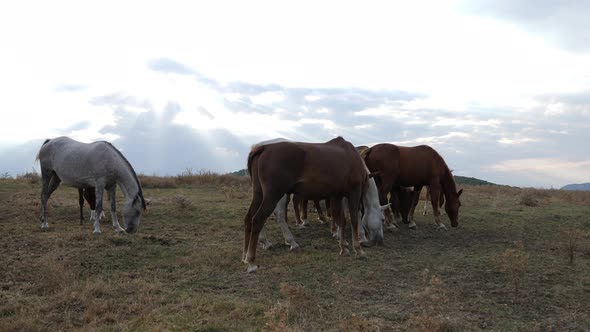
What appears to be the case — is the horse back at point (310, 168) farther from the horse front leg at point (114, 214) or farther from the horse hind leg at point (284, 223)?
the horse front leg at point (114, 214)

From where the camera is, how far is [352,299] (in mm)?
5352

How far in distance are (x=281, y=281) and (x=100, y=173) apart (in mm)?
5058

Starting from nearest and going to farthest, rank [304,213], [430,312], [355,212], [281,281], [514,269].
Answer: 1. [430,312]
2. [514,269]
3. [281,281]
4. [355,212]
5. [304,213]

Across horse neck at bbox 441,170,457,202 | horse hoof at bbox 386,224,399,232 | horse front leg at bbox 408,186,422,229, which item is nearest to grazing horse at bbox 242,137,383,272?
horse hoof at bbox 386,224,399,232

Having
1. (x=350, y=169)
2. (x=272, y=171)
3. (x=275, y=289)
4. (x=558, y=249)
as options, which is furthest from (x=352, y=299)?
(x=558, y=249)

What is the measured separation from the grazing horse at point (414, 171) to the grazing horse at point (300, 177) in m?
2.50

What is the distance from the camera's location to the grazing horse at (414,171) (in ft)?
34.3

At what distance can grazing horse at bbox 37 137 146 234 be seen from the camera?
9078 millimetres

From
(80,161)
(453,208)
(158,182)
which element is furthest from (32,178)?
(453,208)

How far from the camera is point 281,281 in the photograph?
6098 mm

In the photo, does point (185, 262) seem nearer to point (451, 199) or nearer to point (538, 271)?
point (538, 271)

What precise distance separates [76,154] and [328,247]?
5.50 meters

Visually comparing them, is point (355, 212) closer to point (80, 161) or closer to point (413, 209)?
point (413, 209)

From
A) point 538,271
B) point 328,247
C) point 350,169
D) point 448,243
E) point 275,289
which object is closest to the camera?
point 275,289
